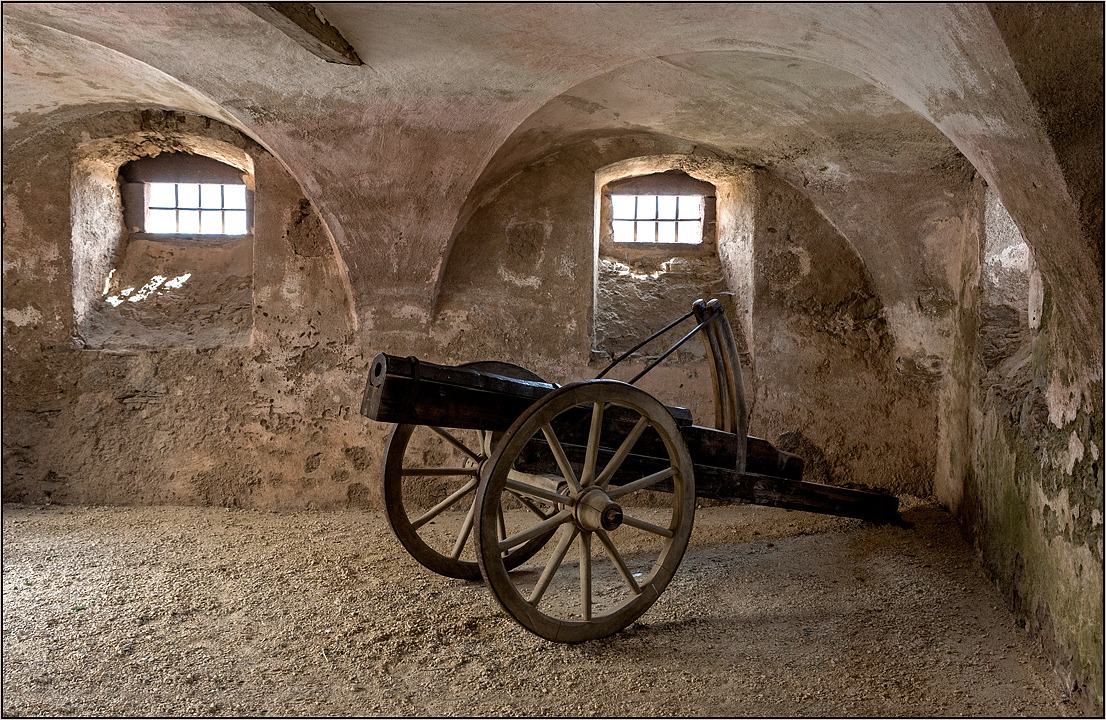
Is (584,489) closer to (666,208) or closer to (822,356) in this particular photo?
(822,356)

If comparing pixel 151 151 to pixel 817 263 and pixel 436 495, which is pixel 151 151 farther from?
pixel 817 263

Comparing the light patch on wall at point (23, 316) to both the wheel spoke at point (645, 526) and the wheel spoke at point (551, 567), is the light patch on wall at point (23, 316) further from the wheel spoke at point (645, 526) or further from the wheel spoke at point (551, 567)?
the wheel spoke at point (645, 526)

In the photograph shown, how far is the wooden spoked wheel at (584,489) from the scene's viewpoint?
2807 millimetres

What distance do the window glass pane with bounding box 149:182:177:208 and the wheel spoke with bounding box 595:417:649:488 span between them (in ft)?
13.9

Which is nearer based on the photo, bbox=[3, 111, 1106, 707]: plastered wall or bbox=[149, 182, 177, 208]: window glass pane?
bbox=[3, 111, 1106, 707]: plastered wall

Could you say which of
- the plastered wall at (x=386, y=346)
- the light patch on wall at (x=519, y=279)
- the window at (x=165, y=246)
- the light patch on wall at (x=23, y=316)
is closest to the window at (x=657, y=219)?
the plastered wall at (x=386, y=346)

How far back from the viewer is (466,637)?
3080mm

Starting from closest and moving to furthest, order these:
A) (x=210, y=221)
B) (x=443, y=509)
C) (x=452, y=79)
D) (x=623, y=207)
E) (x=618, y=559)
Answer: (x=618, y=559)
(x=443, y=509)
(x=452, y=79)
(x=210, y=221)
(x=623, y=207)

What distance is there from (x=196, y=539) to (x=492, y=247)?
2.54m

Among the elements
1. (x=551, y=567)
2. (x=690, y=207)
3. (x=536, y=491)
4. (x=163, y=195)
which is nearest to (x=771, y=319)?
(x=690, y=207)

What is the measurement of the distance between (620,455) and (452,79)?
2015mm

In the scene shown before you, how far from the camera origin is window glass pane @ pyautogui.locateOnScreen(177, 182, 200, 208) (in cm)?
564

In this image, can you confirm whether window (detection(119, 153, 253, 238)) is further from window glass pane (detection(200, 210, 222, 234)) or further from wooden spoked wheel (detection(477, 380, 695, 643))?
wooden spoked wheel (detection(477, 380, 695, 643))

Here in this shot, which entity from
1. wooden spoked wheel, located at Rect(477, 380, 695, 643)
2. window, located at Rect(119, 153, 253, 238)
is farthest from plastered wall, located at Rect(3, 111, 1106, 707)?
wooden spoked wheel, located at Rect(477, 380, 695, 643)
